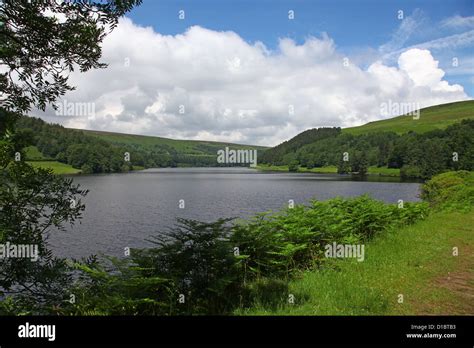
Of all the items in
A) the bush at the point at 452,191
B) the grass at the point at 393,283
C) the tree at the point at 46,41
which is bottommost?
the grass at the point at 393,283

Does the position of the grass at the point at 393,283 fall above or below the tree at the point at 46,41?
below

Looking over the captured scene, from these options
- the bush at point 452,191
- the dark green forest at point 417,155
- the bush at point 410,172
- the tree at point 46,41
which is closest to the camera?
the tree at point 46,41

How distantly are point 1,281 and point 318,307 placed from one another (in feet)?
22.1

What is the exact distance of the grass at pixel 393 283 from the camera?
7.32 meters

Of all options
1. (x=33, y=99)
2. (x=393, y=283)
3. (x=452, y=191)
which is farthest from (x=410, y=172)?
(x=33, y=99)

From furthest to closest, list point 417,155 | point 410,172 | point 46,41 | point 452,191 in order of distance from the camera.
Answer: point 417,155 < point 410,172 < point 452,191 < point 46,41

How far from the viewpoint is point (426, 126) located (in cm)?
19262

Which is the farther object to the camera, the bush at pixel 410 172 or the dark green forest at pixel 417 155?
the bush at pixel 410 172

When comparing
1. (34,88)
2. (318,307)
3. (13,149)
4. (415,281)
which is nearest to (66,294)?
(13,149)

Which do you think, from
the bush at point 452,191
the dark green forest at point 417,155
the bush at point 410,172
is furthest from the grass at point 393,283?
the bush at point 410,172

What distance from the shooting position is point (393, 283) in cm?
901

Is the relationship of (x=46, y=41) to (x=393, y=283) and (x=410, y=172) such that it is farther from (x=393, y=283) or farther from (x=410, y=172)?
(x=410, y=172)

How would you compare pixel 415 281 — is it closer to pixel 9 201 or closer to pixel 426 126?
pixel 9 201

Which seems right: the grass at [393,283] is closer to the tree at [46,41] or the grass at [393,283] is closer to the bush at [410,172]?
the tree at [46,41]
